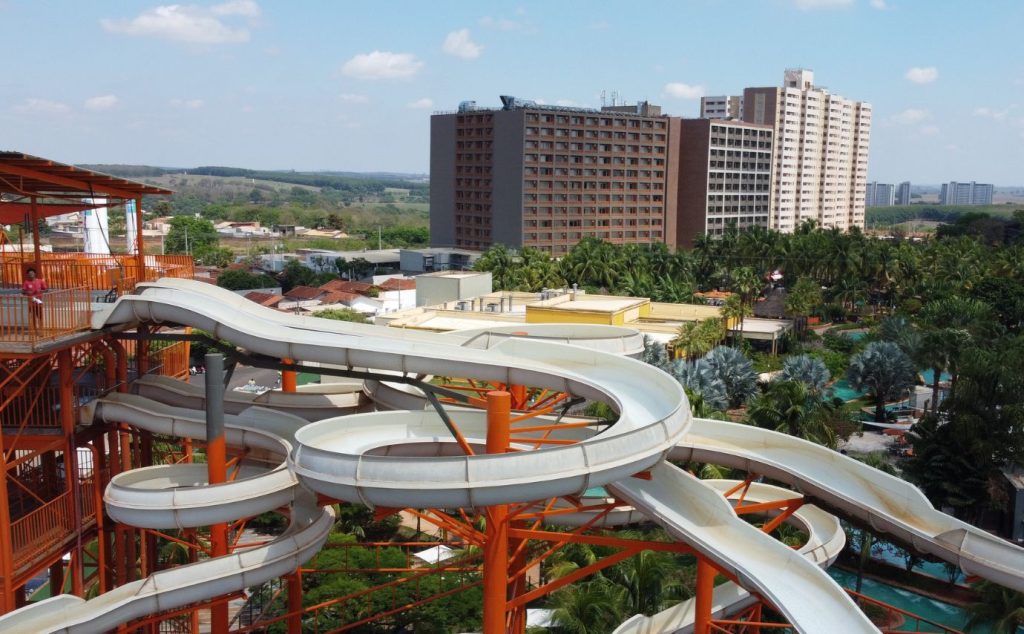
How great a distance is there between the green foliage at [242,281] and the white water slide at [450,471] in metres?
84.0

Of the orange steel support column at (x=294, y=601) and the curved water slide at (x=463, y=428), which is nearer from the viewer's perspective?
the curved water slide at (x=463, y=428)

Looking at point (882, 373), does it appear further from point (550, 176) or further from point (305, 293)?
point (550, 176)

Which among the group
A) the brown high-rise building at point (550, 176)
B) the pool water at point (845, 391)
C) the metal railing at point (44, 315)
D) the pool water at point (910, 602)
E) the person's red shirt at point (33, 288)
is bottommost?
the pool water at point (910, 602)

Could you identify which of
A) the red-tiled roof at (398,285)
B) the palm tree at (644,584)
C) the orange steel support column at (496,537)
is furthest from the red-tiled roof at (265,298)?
the orange steel support column at (496,537)

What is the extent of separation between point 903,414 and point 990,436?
20150mm

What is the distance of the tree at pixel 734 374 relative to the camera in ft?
165

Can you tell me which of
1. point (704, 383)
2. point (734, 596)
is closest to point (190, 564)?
point (734, 596)

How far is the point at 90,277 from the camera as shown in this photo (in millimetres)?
20891

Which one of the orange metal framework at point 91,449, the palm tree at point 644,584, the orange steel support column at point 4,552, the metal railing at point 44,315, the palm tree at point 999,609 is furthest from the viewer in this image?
the palm tree at point 644,584

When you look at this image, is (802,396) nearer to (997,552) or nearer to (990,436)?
(990,436)

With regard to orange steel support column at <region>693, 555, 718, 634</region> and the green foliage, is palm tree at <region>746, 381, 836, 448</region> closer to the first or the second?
orange steel support column at <region>693, 555, 718, 634</region>

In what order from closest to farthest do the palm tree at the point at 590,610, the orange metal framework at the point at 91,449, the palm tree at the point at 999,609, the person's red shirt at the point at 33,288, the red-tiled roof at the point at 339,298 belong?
the orange metal framework at the point at 91,449, the person's red shirt at the point at 33,288, the palm tree at the point at 999,609, the palm tree at the point at 590,610, the red-tiled roof at the point at 339,298

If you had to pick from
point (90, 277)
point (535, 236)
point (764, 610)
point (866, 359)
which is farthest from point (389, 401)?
point (535, 236)

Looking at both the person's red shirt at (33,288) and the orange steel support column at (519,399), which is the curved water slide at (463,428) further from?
the person's red shirt at (33,288)
